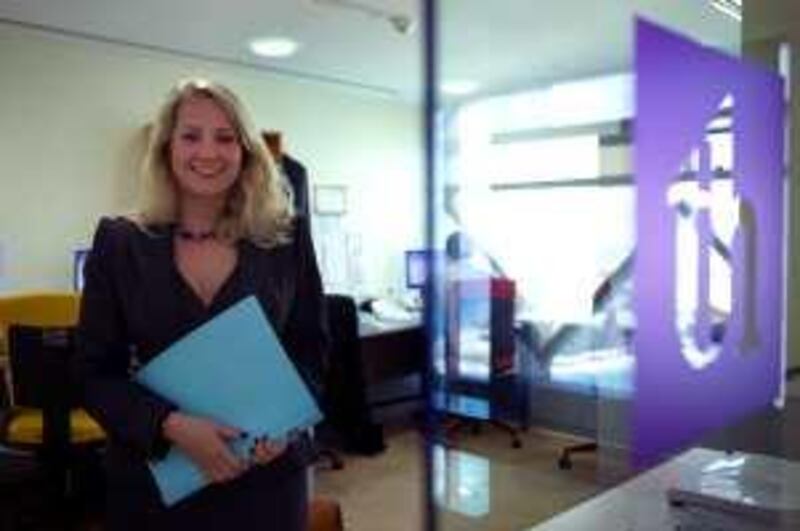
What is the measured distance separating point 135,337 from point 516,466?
6.47 ft

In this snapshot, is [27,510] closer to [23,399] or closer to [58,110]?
[23,399]

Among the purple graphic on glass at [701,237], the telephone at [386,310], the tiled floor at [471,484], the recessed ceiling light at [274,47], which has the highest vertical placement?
the recessed ceiling light at [274,47]

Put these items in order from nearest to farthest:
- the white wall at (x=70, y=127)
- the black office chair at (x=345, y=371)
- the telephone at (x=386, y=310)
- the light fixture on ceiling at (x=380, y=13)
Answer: the light fixture on ceiling at (x=380, y=13)
the black office chair at (x=345, y=371)
the white wall at (x=70, y=127)
the telephone at (x=386, y=310)

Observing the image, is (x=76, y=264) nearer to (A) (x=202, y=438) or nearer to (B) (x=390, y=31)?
(B) (x=390, y=31)

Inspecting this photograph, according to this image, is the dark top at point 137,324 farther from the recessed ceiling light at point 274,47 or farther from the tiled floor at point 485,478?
the recessed ceiling light at point 274,47

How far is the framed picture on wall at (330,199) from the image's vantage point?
5.53 meters

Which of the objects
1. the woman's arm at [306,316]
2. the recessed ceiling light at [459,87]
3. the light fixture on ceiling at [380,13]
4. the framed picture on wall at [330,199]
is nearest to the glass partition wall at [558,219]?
the recessed ceiling light at [459,87]

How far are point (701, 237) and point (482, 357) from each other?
A: 1.82 feet

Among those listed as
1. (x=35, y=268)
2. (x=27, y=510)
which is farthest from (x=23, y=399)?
(x=35, y=268)

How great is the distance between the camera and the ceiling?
1090 millimetres

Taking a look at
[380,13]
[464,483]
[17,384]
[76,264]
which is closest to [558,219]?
[464,483]

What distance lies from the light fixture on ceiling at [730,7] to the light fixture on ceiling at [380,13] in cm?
240

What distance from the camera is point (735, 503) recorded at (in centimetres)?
121

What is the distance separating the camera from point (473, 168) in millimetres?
1134
